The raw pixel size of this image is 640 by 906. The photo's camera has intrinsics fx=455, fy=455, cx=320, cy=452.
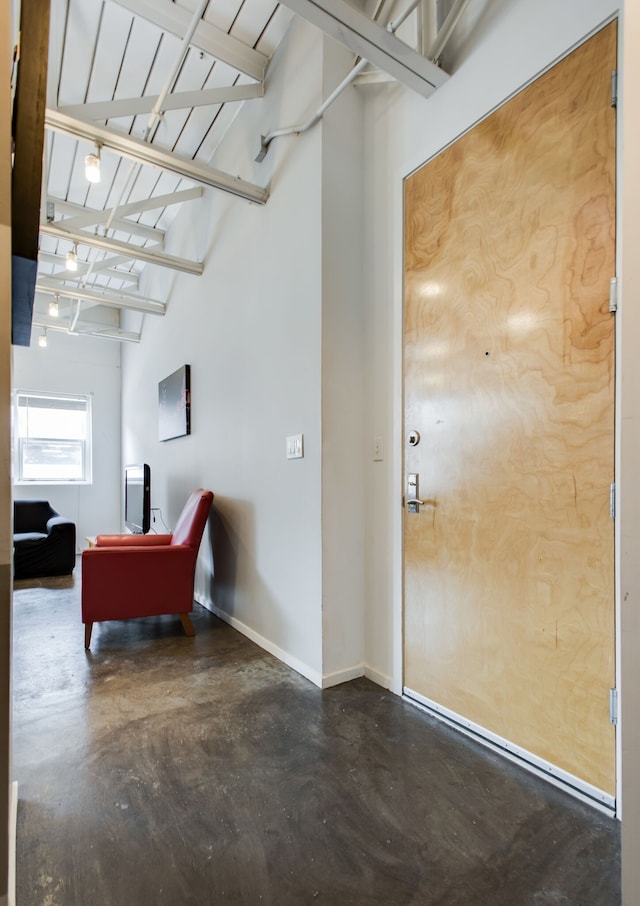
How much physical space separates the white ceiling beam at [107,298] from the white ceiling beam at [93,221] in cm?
62

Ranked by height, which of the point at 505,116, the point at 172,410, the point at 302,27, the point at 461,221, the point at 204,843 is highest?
the point at 302,27

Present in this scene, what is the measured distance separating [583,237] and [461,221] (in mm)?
545

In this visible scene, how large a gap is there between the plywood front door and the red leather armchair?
1.52 metres

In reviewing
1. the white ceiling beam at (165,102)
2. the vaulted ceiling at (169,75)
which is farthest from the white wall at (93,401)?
the white ceiling beam at (165,102)

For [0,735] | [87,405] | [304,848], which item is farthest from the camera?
[87,405]

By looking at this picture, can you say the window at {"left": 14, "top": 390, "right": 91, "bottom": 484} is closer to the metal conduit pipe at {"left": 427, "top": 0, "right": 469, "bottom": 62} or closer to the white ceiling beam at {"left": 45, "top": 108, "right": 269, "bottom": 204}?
the white ceiling beam at {"left": 45, "top": 108, "right": 269, "bottom": 204}

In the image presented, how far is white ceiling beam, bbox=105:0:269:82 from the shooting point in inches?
Result: 90.2

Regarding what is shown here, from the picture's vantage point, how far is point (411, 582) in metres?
2.06

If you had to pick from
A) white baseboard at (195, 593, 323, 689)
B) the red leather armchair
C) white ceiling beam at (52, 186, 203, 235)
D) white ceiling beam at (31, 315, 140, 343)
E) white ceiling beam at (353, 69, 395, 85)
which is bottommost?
white baseboard at (195, 593, 323, 689)

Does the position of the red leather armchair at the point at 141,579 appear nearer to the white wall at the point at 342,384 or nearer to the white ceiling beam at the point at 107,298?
the white wall at the point at 342,384

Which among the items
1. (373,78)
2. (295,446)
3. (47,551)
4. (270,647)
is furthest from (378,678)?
(47,551)

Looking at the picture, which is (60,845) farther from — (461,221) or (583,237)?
(461,221)

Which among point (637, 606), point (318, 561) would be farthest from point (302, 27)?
point (637, 606)

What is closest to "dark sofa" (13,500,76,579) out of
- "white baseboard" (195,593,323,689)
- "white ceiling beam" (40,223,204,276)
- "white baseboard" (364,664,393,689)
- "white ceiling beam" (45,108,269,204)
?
"white baseboard" (195,593,323,689)
